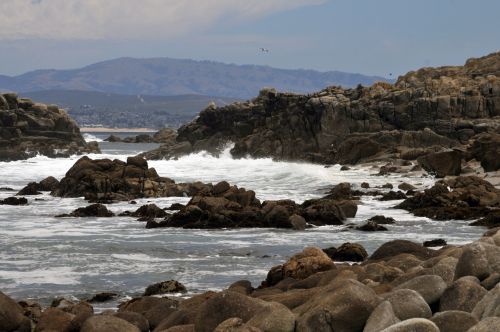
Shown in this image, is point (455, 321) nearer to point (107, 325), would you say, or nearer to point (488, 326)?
point (488, 326)

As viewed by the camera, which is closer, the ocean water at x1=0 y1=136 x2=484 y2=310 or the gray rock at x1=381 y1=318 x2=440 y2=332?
the gray rock at x1=381 y1=318 x2=440 y2=332

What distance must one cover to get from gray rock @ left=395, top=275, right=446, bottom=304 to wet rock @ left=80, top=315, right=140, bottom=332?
379 cm

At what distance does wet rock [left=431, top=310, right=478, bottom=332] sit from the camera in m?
8.16

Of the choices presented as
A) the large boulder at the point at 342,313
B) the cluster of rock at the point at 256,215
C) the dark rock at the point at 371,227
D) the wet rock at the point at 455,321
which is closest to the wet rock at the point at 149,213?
the cluster of rock at the point at 256,215

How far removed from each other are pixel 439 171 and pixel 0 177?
3073 cm

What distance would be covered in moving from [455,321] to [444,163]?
3566 centimetres

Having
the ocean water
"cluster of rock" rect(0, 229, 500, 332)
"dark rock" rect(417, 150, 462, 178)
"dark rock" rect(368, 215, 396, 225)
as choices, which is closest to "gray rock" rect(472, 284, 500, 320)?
"cluster of rock" rect(0, 229, 500, 332)

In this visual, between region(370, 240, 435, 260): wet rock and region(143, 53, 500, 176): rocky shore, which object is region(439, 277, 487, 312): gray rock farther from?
region(143, 53, 500, 176): rocky shore

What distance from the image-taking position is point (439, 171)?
4297 centimetres

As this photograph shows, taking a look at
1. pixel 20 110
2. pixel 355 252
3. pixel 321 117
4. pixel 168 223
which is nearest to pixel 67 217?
pixel 168 223

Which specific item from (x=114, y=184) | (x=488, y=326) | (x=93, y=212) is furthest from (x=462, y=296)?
(x=114, y=184)

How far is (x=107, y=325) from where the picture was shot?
435 inches

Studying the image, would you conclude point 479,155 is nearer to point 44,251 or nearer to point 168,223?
point 168,223

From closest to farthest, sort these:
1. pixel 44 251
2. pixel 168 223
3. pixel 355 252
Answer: pixel 355 252 < pixel 44 251 < pixel 168 223
